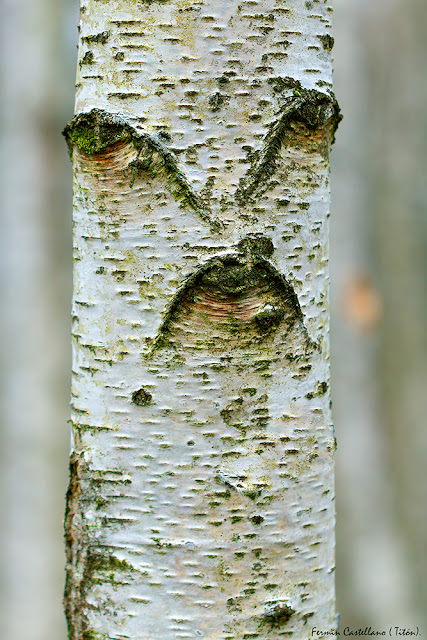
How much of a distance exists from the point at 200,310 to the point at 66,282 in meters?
4.14

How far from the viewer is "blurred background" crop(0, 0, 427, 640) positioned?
4336mm

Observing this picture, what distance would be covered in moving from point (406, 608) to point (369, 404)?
1130 millimetres

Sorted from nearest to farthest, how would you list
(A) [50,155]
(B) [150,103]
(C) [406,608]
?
(B) [150,103] < (C) [406,608] < (A) [50,155]

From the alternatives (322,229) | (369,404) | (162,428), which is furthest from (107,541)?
(369,404)

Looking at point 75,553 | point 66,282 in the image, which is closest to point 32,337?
point 66,282

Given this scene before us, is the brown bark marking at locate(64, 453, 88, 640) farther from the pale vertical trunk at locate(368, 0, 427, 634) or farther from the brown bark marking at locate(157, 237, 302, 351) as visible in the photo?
the pale vertical trunk at locate(368, 0, 427, 634)

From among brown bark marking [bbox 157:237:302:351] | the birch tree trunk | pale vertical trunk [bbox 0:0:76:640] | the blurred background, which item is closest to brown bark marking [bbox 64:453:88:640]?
the birch tree trunk

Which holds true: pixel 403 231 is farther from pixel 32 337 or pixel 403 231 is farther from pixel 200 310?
pixel 200 310

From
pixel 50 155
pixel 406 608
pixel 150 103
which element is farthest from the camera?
pixel 50 155

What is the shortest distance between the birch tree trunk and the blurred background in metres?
3.46

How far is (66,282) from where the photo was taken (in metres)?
4.86

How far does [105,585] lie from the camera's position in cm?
88

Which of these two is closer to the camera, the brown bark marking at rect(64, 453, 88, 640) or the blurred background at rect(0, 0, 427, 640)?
the brown bark marking at rect(64, 453, 88, 640)

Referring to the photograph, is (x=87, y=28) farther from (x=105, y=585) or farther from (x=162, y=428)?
(x=105, y=585)
